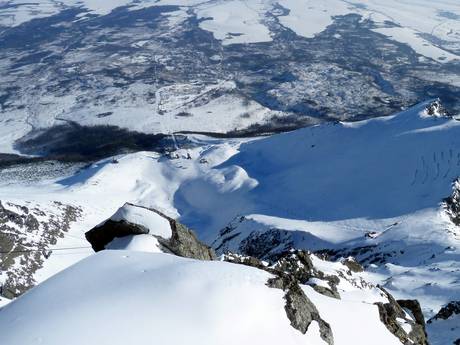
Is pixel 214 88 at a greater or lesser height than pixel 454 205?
lesser

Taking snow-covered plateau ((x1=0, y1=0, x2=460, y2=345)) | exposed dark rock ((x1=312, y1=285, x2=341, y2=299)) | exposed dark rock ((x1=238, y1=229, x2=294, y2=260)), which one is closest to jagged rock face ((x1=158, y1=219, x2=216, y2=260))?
snow-covered plateau ((x1=0, y1=0, x2=460, y2=345))

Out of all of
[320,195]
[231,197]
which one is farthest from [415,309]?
[231,197]

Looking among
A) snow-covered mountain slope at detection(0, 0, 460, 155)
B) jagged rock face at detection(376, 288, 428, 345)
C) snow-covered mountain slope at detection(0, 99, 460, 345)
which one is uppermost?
jagged rock face at detection(376, 288, 428, 345)

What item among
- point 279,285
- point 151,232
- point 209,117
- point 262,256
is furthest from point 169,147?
point 279,285

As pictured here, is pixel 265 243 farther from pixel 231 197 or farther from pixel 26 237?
pixel 26 237

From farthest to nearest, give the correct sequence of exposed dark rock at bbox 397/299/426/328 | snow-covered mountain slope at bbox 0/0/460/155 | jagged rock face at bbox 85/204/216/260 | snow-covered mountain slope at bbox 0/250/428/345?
snow-covered mountain slope at bbox 0/0/460/155 → exposed dark rock at bbox 397/299/426/328 → jagged rock face at bbox 85/204/216/260 → snow-covered mountain slope at bbox 0/250/428/345

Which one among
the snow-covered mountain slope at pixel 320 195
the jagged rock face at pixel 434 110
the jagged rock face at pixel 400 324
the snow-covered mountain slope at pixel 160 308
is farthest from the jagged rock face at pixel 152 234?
the jagged rock face at pixel 434 110

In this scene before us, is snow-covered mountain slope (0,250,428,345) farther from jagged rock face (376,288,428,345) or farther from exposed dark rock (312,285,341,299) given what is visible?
exposed dark rock (312,285,341,299)
